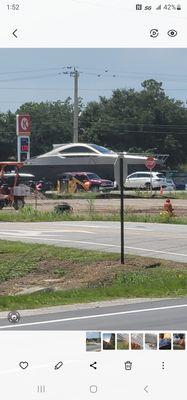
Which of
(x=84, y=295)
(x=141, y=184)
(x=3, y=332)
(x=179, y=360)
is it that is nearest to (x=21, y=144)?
(x=3, y=332)

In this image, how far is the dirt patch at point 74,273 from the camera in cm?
1338

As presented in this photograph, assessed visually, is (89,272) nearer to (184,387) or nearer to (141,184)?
(184,387)

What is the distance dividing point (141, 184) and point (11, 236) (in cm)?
3281

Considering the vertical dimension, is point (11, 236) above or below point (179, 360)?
below

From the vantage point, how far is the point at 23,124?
425 centimetres

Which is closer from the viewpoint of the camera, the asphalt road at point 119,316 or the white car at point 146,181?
the asphalt road at point 119,316

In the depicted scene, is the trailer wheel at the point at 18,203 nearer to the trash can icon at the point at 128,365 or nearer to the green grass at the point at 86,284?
the green grass at the point at 86,284

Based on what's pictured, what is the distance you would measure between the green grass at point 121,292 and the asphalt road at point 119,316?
1.14m

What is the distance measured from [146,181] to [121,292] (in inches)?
1617

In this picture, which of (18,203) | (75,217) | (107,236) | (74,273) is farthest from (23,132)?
(18,203)

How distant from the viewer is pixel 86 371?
8.98ft
